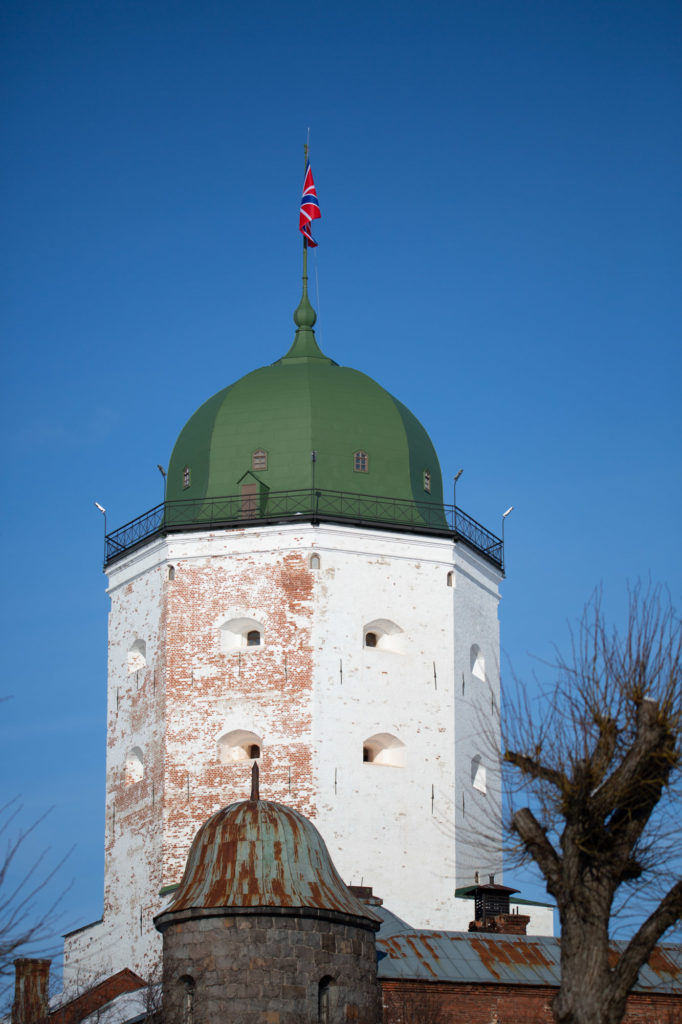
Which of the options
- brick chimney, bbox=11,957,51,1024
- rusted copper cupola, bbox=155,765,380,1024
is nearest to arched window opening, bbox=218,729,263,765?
brick chimney, bbox=11,957,51,1024

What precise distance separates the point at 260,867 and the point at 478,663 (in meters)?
17.4

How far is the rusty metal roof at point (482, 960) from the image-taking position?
3275 cm

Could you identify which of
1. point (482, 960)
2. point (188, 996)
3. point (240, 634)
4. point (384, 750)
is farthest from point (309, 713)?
point (188, 996)

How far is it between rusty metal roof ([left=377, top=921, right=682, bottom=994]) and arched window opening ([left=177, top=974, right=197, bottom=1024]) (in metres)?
5.23

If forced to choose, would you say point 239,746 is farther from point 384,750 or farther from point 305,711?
point 384,750

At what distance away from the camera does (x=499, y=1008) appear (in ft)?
108

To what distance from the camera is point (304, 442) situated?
44562 millimetres

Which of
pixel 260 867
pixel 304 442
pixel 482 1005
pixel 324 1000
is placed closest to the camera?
pixel 324 1000

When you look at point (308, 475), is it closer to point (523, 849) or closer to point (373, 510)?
point (373, 510)

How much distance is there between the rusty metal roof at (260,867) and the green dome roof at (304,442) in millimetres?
15451

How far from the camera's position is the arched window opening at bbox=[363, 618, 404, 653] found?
141 feet

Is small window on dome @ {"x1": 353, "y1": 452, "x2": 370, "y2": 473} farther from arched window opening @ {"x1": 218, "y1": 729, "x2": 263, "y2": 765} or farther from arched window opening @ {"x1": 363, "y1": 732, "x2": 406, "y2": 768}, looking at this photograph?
arched window opening @ {"x1": 218, "y1": 729, "x2": 263, "y2": 765}

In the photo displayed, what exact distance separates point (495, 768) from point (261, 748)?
6.62 m

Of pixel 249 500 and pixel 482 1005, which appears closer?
pixel 482 1005
